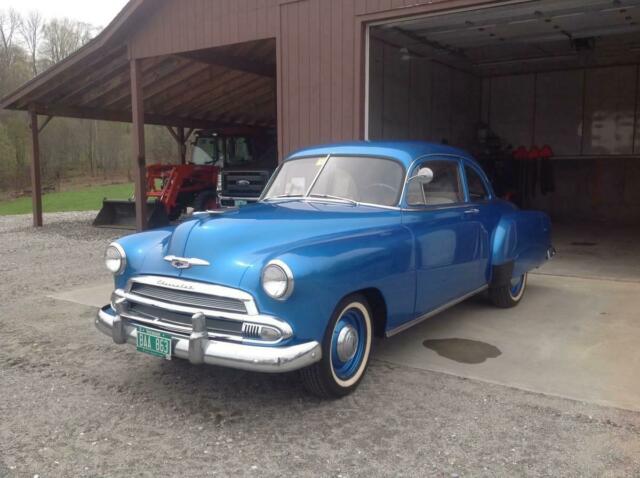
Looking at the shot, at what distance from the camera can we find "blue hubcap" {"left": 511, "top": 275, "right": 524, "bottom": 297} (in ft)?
19.4

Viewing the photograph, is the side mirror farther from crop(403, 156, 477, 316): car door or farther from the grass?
the grass

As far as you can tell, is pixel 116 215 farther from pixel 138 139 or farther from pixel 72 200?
pixel 72 200

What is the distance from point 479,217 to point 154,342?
3.07 metres

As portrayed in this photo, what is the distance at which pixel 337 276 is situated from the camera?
334 centimetres

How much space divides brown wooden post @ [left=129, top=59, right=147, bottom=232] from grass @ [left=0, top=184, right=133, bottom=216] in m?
10.6

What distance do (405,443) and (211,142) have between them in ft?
41.9

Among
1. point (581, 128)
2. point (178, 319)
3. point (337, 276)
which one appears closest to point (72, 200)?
point (581, 128)

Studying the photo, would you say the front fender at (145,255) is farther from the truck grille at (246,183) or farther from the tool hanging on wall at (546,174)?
the tool hanging on wall at (546,174)

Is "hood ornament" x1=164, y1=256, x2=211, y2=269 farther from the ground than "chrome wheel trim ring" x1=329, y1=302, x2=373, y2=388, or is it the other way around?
"hood ornament" x1=164, y1=256, x2=211, y2=269

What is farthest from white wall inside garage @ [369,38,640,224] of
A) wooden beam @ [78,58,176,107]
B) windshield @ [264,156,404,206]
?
windshield @ [264,156,404,206]

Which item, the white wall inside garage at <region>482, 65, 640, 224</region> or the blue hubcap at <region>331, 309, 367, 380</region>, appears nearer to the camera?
the blue hubcap at <region>331, 309, 367, 380</region>

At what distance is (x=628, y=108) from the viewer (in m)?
13.9

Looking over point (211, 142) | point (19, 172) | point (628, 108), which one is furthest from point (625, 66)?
point (19, 172)

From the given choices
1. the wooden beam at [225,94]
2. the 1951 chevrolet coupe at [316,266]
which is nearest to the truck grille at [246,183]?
the wooden beam at [225,94]
